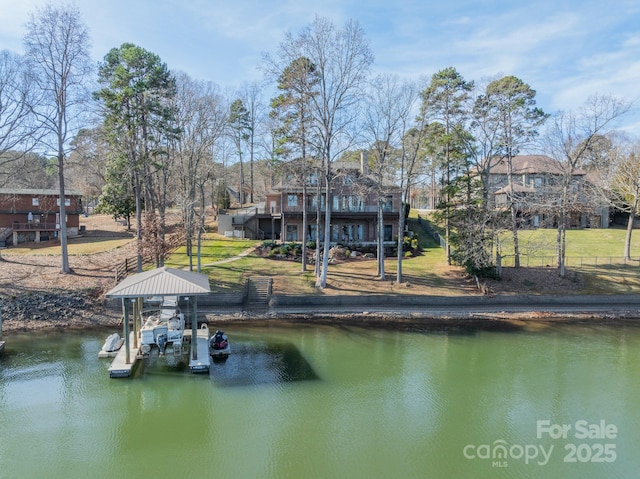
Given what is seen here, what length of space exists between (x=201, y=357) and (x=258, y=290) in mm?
10282

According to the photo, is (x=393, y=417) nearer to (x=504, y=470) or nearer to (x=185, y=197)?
(x=504, y=470)

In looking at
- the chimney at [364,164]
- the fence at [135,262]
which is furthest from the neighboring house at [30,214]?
the chimney at [364,164]

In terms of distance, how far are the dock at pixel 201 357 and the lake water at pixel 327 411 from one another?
49 centimetres

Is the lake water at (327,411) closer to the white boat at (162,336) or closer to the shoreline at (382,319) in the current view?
the white boat at (162,336)

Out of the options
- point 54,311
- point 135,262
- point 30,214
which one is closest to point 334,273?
point 135,262

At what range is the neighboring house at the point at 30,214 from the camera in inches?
1464

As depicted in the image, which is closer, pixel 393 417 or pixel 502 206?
pixel 393 417

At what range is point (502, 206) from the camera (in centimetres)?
2952

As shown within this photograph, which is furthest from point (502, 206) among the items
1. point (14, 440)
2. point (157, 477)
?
point (14, 440)

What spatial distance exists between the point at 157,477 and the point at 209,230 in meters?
36.6

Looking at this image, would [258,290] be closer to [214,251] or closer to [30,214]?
[214,251]

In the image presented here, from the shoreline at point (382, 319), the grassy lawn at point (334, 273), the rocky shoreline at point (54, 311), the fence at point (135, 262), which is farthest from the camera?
the grassy lawn at point (334, 273)

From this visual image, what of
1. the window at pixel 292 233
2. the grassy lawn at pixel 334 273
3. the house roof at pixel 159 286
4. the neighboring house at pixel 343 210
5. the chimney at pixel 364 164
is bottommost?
the grassy lawn at pixel 334 273

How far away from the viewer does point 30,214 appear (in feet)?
125
